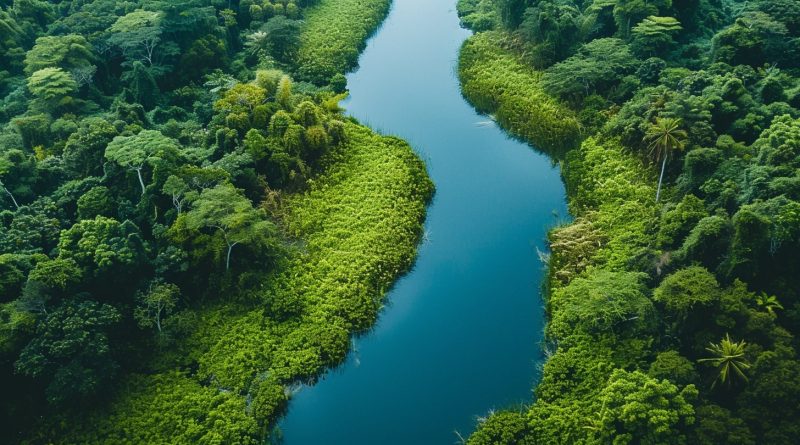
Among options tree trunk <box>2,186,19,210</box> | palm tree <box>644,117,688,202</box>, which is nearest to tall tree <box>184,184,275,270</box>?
tree trunk <box>2,186,19,210</box>

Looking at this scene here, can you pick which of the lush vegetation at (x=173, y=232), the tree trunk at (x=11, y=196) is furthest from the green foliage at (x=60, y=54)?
the tree trunk at (x=11, y=196)

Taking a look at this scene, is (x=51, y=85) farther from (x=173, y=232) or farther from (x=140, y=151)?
(x=173, y=232)

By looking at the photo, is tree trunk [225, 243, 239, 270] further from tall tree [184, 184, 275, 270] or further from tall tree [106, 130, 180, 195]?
tall tree [106, 130, 180, 195]

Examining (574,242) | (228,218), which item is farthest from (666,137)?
(228,218)

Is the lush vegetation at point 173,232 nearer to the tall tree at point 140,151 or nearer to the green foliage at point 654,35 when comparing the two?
the tall tree at point 140,151

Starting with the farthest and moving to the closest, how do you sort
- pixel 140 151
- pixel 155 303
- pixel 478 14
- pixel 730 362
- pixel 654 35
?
pixel 478 14 < pixel 654 35 < pixel 140 151 < pixel 155 303 < pixel 730 362

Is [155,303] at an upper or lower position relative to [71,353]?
upper
